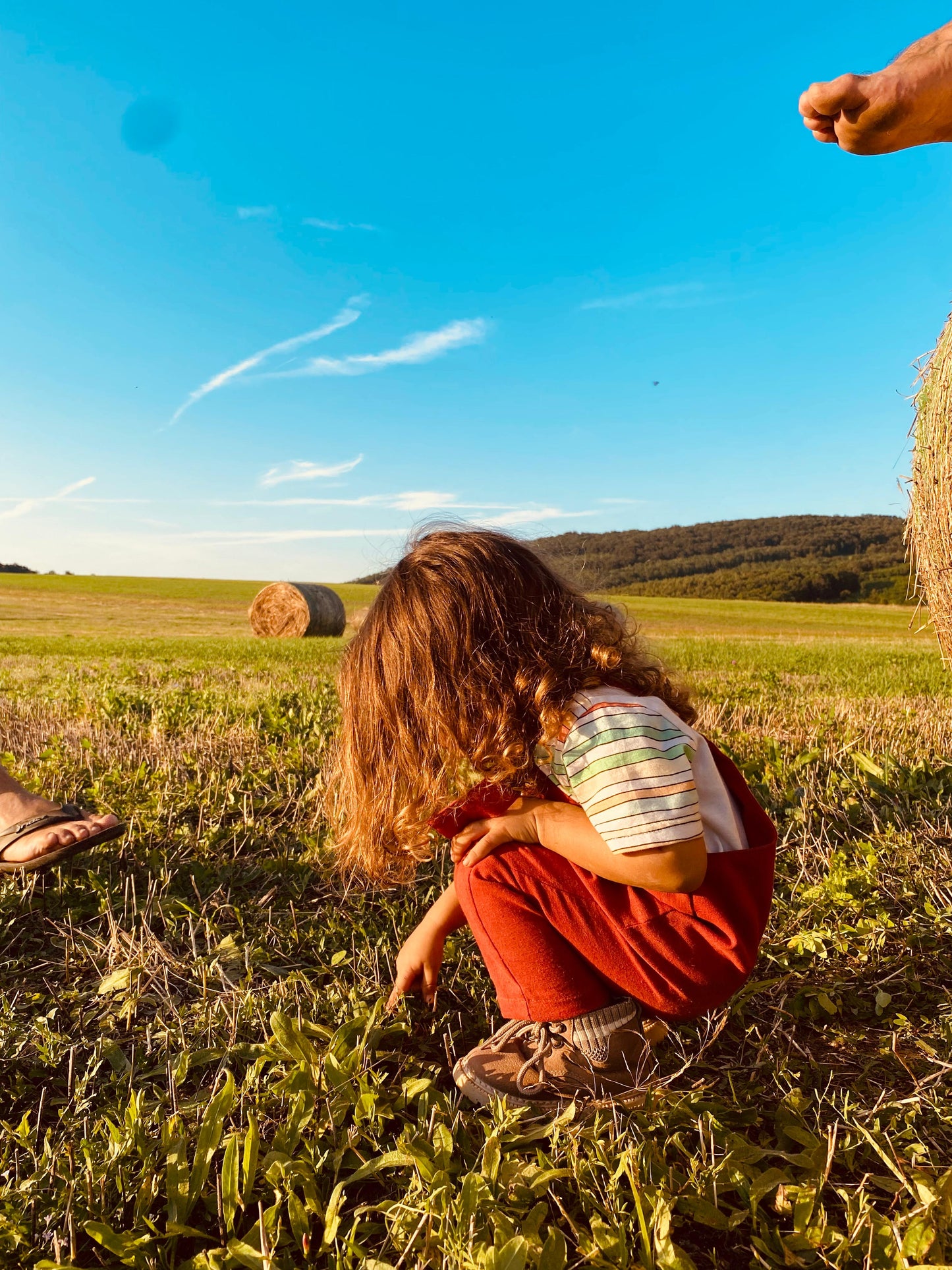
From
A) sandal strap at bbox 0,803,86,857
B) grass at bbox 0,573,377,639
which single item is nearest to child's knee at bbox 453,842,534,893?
sandal strap at bbox 0,803,86,857

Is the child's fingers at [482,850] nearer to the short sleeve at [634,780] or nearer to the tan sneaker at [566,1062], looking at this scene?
the short sleeve at [634,780]

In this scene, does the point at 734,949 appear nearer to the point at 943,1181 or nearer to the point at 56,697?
the point at 943,1181

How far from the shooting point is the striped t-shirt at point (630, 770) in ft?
5.75

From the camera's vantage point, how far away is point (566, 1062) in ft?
6.57

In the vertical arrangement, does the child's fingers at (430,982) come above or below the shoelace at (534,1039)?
above

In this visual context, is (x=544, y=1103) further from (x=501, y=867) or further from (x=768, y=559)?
(x=768, y=559)

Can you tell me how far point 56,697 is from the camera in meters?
6.02

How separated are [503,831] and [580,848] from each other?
8.2 inches

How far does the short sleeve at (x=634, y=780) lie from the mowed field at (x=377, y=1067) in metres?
0.60

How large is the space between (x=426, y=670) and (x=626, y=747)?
56cm

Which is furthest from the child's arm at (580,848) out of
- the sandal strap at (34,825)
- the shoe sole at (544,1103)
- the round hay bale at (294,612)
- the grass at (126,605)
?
the round hay bale at (294,612)

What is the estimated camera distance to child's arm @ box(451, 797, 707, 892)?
5.90 ft

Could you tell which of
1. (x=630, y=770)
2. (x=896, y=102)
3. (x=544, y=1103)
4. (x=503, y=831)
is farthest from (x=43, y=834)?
(x=896, y=102)

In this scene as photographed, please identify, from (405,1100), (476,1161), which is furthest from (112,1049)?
(476,1161)
